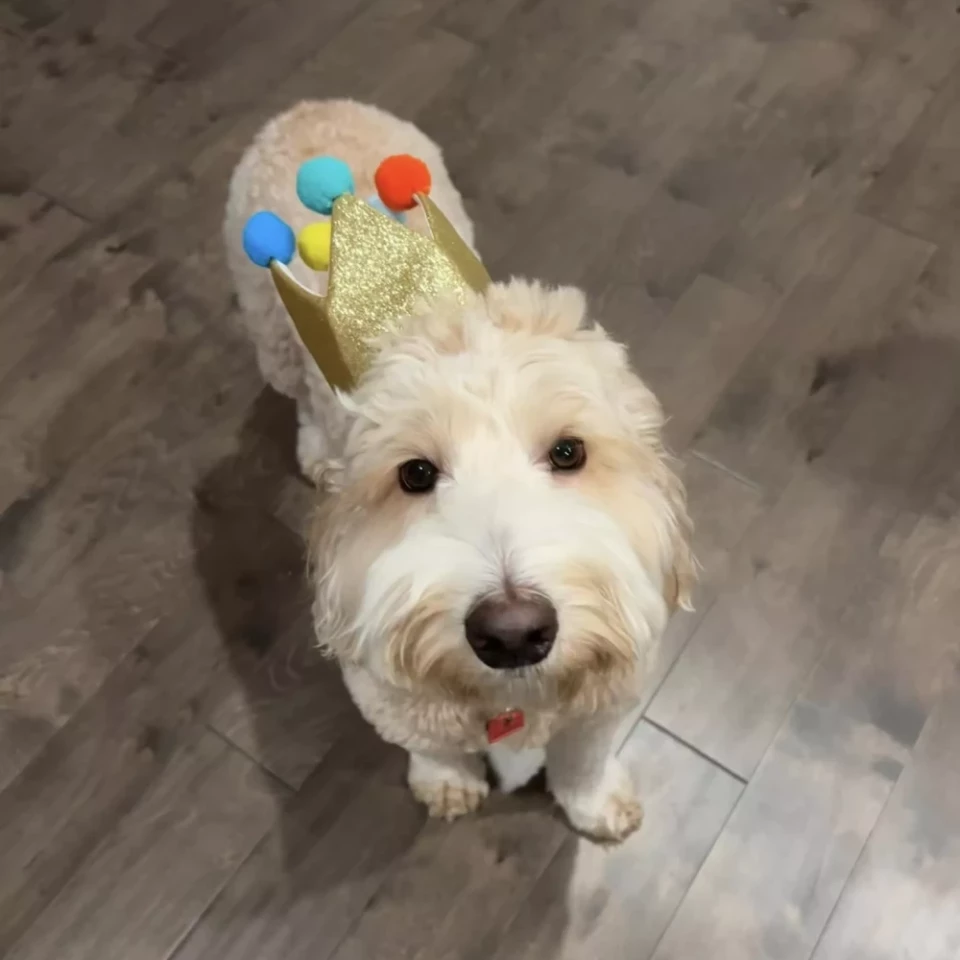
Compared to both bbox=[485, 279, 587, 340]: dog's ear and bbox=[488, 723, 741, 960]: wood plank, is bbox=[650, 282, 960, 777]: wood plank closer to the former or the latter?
bbox=[488, 723, 741, 960]: wood plank

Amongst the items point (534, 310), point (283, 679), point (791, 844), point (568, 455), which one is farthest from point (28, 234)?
point (791, 844)

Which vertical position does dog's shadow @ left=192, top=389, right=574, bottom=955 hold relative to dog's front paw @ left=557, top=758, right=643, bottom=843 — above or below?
above

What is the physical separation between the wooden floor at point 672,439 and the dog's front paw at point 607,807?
3 cm

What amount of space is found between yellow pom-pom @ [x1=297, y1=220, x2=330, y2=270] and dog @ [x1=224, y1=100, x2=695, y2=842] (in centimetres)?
13

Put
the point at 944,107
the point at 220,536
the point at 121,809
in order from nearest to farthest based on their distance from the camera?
1. the point at 121,809
2. the point at 220,536
3. the point at 944,107

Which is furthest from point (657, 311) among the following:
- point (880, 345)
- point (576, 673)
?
point (576, 673)

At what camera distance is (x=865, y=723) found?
167cm

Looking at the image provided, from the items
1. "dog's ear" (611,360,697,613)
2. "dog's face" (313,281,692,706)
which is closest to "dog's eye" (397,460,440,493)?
"dog's face" (313,281,692,706)

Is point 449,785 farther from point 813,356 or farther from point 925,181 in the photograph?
point 925,181

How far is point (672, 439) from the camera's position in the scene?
193 centimetres

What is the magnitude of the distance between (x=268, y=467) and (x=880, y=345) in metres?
1.24

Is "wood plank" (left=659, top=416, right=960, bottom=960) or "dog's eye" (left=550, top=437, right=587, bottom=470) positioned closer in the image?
"dog's eye" (left=550, top=437, right=587, bottom=470)

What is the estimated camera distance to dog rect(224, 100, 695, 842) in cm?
91

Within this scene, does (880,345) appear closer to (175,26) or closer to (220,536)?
(220,536)
